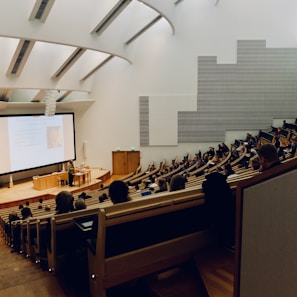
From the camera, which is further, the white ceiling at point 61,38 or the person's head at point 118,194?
the white ceiling at point 61,38

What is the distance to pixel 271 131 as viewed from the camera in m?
12.7

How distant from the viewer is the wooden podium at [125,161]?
44.0 ft

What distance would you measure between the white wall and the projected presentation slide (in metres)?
0.85

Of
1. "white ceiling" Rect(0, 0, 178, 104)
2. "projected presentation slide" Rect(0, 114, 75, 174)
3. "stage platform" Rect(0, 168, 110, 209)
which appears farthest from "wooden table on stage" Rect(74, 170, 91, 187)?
"white ceiling" Rect(0, 0, 178, 104)

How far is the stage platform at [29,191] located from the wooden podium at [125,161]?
0.86 m

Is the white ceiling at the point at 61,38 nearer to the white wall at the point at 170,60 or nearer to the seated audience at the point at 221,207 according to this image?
the white wall at the point at 170,60

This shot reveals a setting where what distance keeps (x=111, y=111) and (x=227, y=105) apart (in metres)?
4.79

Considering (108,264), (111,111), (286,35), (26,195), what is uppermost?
(286,35)

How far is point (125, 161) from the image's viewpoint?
530 inches

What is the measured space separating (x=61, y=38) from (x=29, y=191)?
5507 millimetres

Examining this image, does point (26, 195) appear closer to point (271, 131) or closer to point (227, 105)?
point (227, 105)

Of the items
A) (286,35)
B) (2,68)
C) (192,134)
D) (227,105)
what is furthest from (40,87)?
(286,35)

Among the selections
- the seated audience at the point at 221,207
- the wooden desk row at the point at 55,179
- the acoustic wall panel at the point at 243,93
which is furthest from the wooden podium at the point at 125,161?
the seated audience at the point at 221,207

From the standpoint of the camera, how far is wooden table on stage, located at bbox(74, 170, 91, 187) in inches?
451
